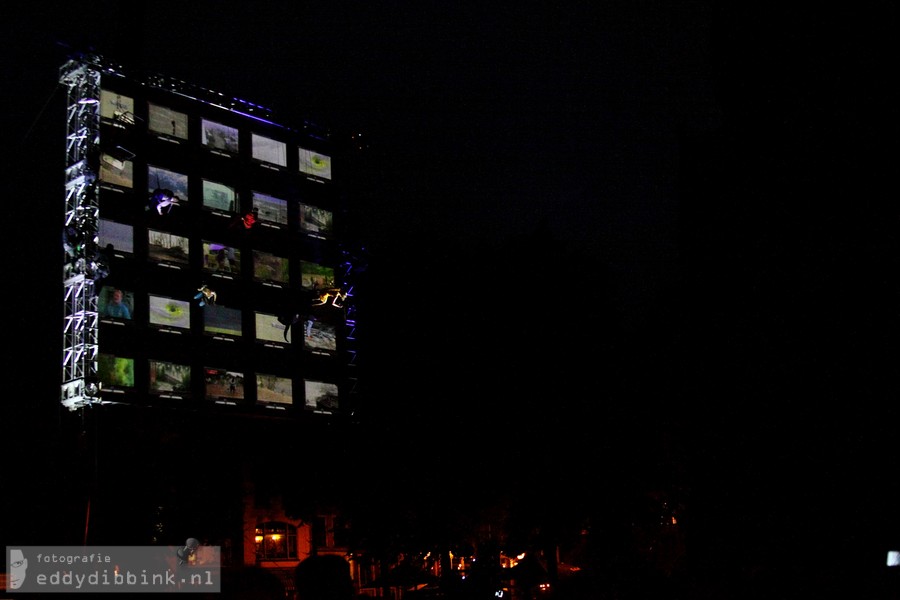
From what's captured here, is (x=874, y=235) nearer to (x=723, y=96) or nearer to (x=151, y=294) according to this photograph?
(x=723, y=96)

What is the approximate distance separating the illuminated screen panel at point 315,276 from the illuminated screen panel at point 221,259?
303 cm

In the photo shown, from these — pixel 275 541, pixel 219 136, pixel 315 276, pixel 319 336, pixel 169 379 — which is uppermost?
pixel 219 136

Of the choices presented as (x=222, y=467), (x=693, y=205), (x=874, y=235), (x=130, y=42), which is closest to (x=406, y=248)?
(x=222, y=467)

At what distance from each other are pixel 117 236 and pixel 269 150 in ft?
27.1

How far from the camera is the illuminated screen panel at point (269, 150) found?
38781 millimetres

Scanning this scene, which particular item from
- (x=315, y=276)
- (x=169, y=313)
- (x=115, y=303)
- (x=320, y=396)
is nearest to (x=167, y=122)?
(x=169, y=313)

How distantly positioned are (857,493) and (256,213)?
28.7 m

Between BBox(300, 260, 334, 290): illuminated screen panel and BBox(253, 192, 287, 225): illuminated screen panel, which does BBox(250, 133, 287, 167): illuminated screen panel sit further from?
BBox(300, 260, 334, 290): illuminated screen panel

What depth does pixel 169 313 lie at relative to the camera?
3412 centimetres

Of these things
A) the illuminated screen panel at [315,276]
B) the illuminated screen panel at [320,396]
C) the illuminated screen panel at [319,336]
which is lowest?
the illuminated screen panel at [320,396]

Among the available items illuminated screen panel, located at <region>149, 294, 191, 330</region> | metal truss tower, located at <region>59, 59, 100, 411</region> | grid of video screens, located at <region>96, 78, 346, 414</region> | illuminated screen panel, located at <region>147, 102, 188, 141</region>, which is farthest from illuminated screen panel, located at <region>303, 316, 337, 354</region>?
metal truss tower, located at <region>59, 59, 100, 411</region>

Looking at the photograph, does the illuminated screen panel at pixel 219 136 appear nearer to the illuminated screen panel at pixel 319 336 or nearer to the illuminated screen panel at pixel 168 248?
the illuminated screen panel at pixel 168 248

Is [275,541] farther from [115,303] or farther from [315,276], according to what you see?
[115,303]

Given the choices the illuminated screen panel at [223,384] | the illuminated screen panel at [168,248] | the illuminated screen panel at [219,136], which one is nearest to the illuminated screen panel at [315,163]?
the illuminated screen panel at [219,136]
